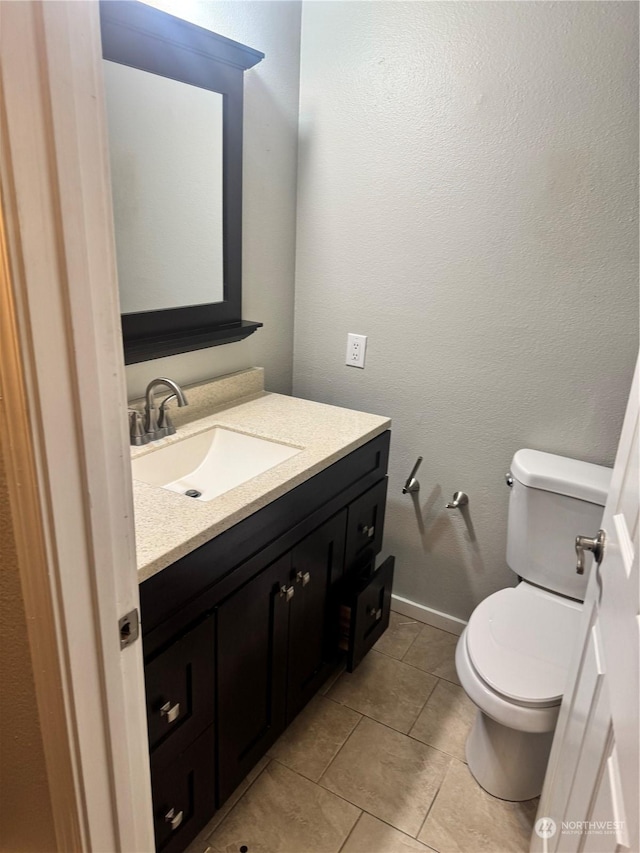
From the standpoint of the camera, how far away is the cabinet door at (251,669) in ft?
4.28

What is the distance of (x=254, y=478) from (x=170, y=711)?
1.66 ft

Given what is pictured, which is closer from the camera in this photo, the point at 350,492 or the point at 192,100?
the point at 192,100

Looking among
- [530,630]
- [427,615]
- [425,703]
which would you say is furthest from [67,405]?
[427,615]

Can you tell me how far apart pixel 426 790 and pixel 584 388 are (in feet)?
3.90

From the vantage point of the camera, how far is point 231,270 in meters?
1.81

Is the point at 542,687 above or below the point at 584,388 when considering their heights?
below

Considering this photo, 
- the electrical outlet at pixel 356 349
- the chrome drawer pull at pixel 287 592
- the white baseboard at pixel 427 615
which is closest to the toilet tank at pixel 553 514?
the white baseboard at pixel 427 615

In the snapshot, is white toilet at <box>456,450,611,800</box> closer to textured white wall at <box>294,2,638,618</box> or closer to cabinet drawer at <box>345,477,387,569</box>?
textured white wall at <box>294,2,638,618</box>

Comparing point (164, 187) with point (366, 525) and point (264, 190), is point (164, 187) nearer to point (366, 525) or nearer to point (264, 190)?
point (264, 190)

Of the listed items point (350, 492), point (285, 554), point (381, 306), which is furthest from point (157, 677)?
point (381, 306)

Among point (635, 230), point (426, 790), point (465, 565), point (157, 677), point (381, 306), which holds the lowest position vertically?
point (426, 790)

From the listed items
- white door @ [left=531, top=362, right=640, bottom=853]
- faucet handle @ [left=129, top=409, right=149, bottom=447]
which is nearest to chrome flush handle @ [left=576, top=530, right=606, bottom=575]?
white door @ [left=531, top=362, right=640, bottom=853]

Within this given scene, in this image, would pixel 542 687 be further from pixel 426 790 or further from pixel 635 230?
pixel 635 230

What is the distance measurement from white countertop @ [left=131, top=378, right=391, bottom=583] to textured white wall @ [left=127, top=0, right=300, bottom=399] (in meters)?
0.16
